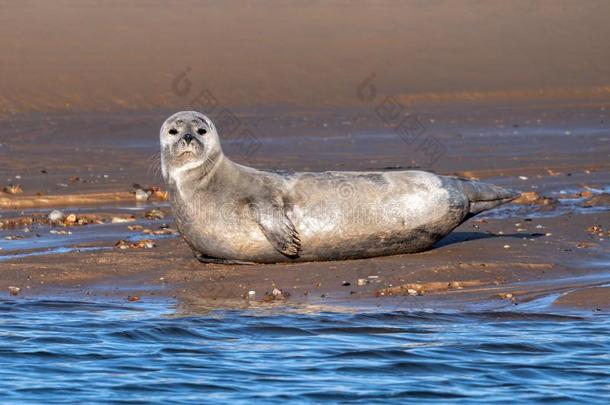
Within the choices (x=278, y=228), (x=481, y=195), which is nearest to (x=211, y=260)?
(x=278, y=228)

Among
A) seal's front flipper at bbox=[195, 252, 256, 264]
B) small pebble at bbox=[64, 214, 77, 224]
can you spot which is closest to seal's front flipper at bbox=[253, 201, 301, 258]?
seal's front flipper at bbox=[195, 252, 256, 264]

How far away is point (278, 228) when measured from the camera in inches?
317

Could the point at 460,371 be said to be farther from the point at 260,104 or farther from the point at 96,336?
the point at 260,104

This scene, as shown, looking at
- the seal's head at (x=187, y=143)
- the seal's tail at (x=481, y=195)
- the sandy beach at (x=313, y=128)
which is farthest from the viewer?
the seal's tail at (x=481, y=195)

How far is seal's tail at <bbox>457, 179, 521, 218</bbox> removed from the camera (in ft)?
28.2

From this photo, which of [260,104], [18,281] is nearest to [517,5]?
[260,104]

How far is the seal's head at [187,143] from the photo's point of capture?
27.1ft

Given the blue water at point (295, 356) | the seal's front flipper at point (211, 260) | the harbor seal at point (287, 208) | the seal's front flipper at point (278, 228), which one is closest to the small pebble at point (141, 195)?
the harbor seal at point (287, 208)

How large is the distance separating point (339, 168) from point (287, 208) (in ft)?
15.8

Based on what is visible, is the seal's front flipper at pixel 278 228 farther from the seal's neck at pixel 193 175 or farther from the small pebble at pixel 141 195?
the small pebble at pixel 141 195

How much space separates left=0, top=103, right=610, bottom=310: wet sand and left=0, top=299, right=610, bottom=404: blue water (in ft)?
1.18

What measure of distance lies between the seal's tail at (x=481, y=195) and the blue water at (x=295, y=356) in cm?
160

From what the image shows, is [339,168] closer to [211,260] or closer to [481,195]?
[481,195]

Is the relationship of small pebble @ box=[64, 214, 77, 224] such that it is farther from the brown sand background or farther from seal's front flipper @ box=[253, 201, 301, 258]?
the brown sand background
